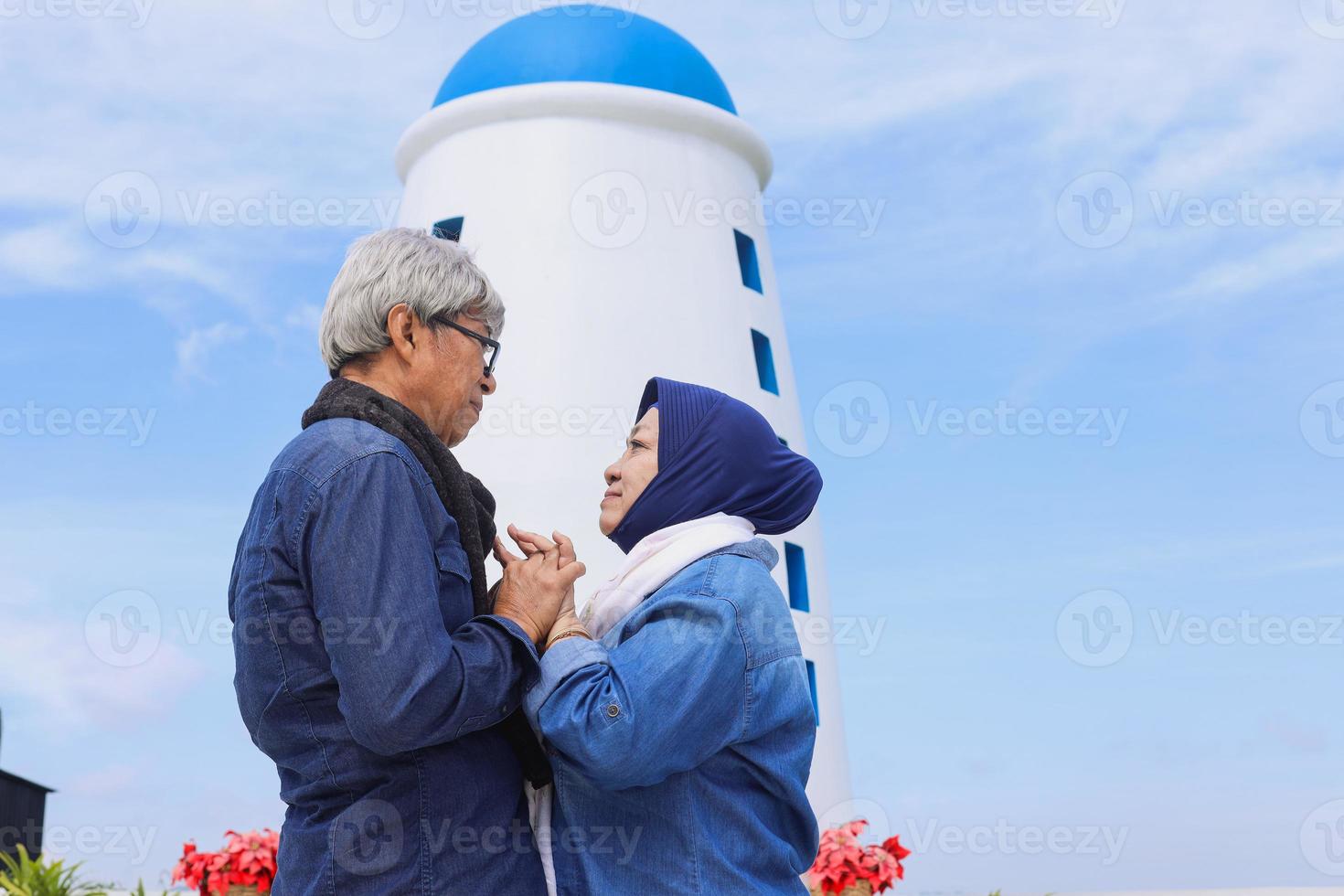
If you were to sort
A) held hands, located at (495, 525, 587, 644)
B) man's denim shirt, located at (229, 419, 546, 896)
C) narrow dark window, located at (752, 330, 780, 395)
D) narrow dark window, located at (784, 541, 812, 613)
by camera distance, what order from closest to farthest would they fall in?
man's denim shirt, located at (229, 419, 546, 896) → held hands, located at (495, 525, 587, 644) → narrow dark window, located at (784, 541, 812, 613) → narrow dark window, located at (752, 330, 780, 395)

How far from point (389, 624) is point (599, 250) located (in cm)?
890

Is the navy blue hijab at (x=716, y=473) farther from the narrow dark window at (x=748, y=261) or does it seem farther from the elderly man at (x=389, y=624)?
the narrow dark window at (x=748, y=261)

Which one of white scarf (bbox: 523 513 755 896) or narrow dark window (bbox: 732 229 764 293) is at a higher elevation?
narrow dark window (bbox: 732 229 764 293)

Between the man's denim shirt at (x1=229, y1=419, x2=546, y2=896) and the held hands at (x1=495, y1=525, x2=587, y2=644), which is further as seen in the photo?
the held hands at (x1=495, y1=525, x2=587, y2=644)

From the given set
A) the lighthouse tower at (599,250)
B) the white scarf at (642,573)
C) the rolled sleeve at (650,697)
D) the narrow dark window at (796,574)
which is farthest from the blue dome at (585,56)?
the rolled sleeve at (650,697)

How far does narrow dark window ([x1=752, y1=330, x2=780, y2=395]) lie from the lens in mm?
11922

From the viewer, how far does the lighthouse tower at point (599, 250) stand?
10.7 m

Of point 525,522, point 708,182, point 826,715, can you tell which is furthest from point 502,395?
point 826,715

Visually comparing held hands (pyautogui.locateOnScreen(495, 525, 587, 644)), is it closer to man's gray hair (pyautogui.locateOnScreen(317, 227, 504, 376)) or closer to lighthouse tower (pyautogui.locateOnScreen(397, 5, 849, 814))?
man's gray hair (pyautogui.locateOnScreen(317, 227, 504, 376))

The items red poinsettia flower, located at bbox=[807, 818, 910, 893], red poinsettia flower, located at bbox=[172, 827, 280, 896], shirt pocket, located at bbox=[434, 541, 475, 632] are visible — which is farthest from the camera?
red poinsettia flower, located at bbox=[807, 818, 910, 893]

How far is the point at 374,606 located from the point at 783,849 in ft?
3.61

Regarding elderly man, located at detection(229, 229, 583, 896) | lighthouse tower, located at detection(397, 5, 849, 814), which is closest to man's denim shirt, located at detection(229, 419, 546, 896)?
elderly man, located at detection(229, 229, 583, 896)

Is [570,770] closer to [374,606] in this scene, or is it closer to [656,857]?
[656,857]

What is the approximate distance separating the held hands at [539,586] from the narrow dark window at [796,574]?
8.63 meters
